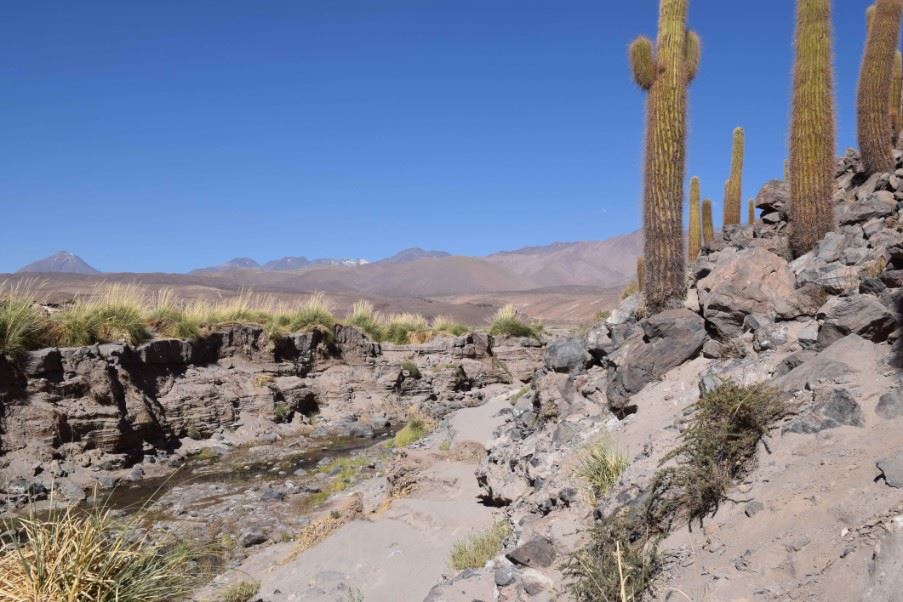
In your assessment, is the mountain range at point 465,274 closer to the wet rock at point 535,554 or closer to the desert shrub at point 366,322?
the desert shrub at point 366,322

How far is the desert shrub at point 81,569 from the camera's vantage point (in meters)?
3.52

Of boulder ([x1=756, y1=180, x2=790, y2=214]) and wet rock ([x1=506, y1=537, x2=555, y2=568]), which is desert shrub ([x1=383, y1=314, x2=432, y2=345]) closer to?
boulder ([x1=756, y1=180, x2=790, y2=214])

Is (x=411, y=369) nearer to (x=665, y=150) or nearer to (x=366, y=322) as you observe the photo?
(x=366, y=322)

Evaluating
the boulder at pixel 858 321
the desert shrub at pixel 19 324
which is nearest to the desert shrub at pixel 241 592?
the boulder at pixel 858 321

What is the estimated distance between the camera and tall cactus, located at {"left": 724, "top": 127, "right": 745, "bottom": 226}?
1706 cm

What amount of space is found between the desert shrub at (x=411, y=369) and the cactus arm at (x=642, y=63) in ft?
42.2

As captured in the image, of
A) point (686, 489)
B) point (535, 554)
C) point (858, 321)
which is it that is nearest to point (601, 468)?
point (535, 554)

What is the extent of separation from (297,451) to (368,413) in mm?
3974

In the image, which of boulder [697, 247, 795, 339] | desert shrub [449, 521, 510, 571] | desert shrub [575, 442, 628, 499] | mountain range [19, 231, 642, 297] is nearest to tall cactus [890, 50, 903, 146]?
boulder [697, 247, 795, 339]

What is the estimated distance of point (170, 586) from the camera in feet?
13.0

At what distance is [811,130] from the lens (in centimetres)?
891

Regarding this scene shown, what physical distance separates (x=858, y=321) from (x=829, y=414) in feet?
3.15

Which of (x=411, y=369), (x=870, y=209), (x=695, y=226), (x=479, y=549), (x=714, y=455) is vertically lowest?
(x=479, y=549)

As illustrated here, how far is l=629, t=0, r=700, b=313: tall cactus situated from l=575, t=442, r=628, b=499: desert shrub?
2.90m
